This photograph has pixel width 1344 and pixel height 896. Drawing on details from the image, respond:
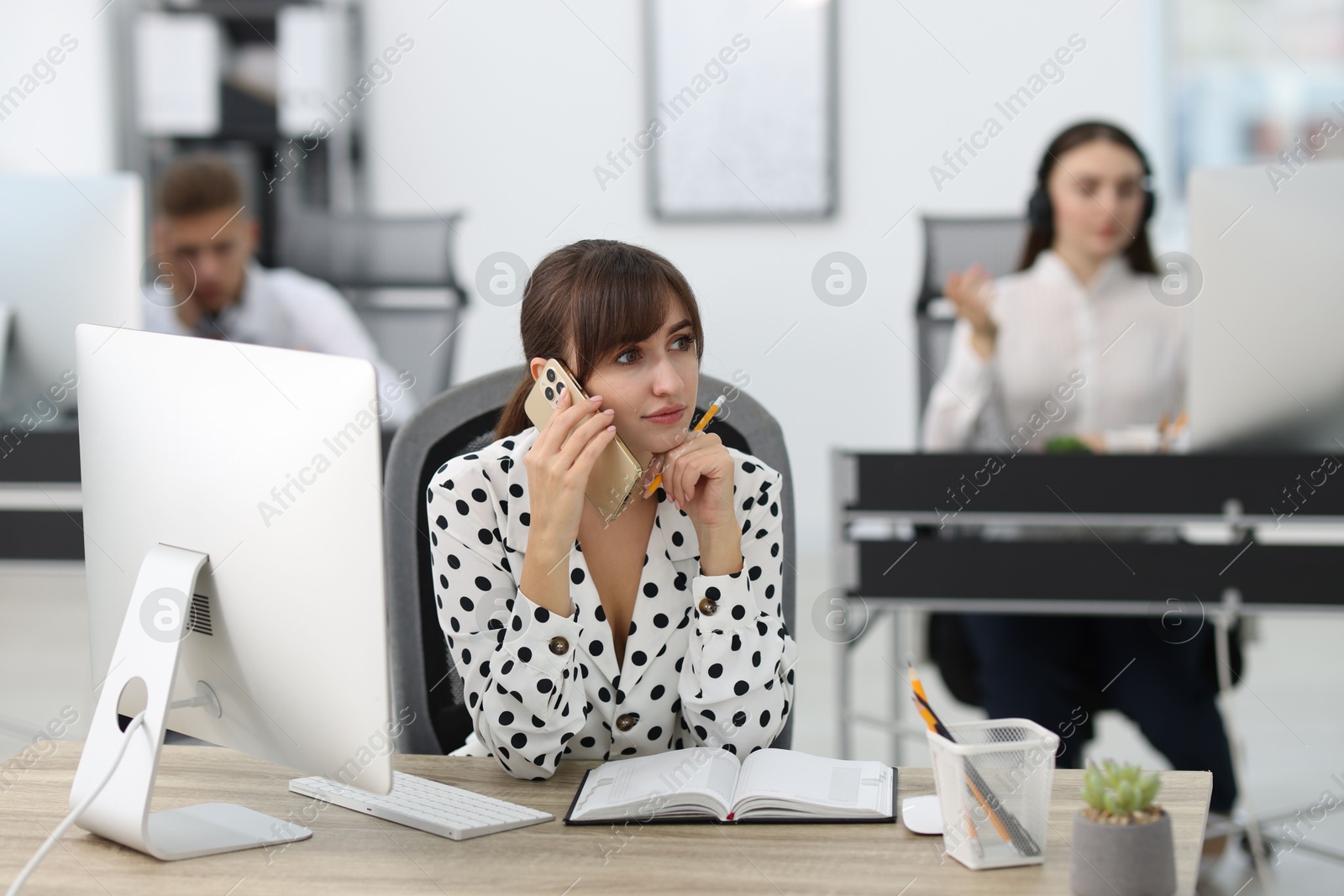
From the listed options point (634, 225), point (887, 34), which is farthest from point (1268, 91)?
point (634, 225)

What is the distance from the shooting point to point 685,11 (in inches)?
177

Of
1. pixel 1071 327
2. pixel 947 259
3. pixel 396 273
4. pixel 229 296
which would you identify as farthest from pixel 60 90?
pixel 1071 327

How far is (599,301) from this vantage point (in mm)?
1199

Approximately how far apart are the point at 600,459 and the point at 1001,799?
49 cm

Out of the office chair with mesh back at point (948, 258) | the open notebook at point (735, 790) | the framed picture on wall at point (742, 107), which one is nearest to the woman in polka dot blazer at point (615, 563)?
the open notebook at point (735, 790)

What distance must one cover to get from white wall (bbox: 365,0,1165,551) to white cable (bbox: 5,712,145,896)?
11.1 ft

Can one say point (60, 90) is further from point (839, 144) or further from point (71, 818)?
point (71, 818)

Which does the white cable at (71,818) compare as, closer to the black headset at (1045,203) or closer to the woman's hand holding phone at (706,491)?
the woman's hand holding phone at (706,491)

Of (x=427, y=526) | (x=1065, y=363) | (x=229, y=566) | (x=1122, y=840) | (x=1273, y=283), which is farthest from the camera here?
(x=1065, y=363)

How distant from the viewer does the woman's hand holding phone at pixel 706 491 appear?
3.90 ft

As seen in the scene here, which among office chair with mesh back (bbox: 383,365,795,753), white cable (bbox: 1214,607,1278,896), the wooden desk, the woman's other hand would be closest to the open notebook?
the wooden desk

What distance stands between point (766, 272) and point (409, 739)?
337 cm

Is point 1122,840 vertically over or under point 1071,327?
under

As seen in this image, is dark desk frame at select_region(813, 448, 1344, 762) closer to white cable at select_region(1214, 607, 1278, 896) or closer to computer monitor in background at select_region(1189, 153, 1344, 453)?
white cable at select_region(1214, 607, 1278, 896)
